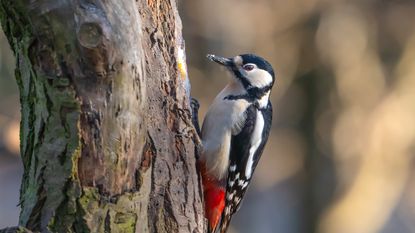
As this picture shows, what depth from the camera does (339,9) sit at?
955 cm

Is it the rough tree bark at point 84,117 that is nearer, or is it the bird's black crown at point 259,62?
the rough tree bark at point 84,117

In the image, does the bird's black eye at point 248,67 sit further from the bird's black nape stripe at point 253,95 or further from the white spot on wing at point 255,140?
the white spot on wing at point 255,140

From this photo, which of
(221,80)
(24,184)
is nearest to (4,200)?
(221,80)

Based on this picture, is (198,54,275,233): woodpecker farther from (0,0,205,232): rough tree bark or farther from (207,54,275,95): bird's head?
(0,0,205,232): rough tree bark

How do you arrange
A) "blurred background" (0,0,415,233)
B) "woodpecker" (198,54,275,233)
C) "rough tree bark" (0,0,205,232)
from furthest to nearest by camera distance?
"blurred background" (0,0,415,233) → "woodpecker" (198,54,275,233) → "rough tree bark" (0,0,205,232)

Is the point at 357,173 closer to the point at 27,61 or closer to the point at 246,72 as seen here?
the point at 246,72

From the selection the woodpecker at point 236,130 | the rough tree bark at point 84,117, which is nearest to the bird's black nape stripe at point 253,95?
the woodpecker at point 236,130

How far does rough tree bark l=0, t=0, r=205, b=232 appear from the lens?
2.55m

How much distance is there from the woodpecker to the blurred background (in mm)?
5248

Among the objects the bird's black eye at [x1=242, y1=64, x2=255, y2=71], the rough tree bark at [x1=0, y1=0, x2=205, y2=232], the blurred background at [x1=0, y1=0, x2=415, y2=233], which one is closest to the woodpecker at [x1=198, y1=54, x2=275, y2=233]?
the bird's black eye at [x1=242, y1=64, x2=255, y2=71]

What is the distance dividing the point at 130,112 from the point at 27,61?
386mm

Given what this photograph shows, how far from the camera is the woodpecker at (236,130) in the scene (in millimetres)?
3961

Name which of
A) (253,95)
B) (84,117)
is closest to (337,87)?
(253,95)

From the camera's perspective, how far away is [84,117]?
105 inches
